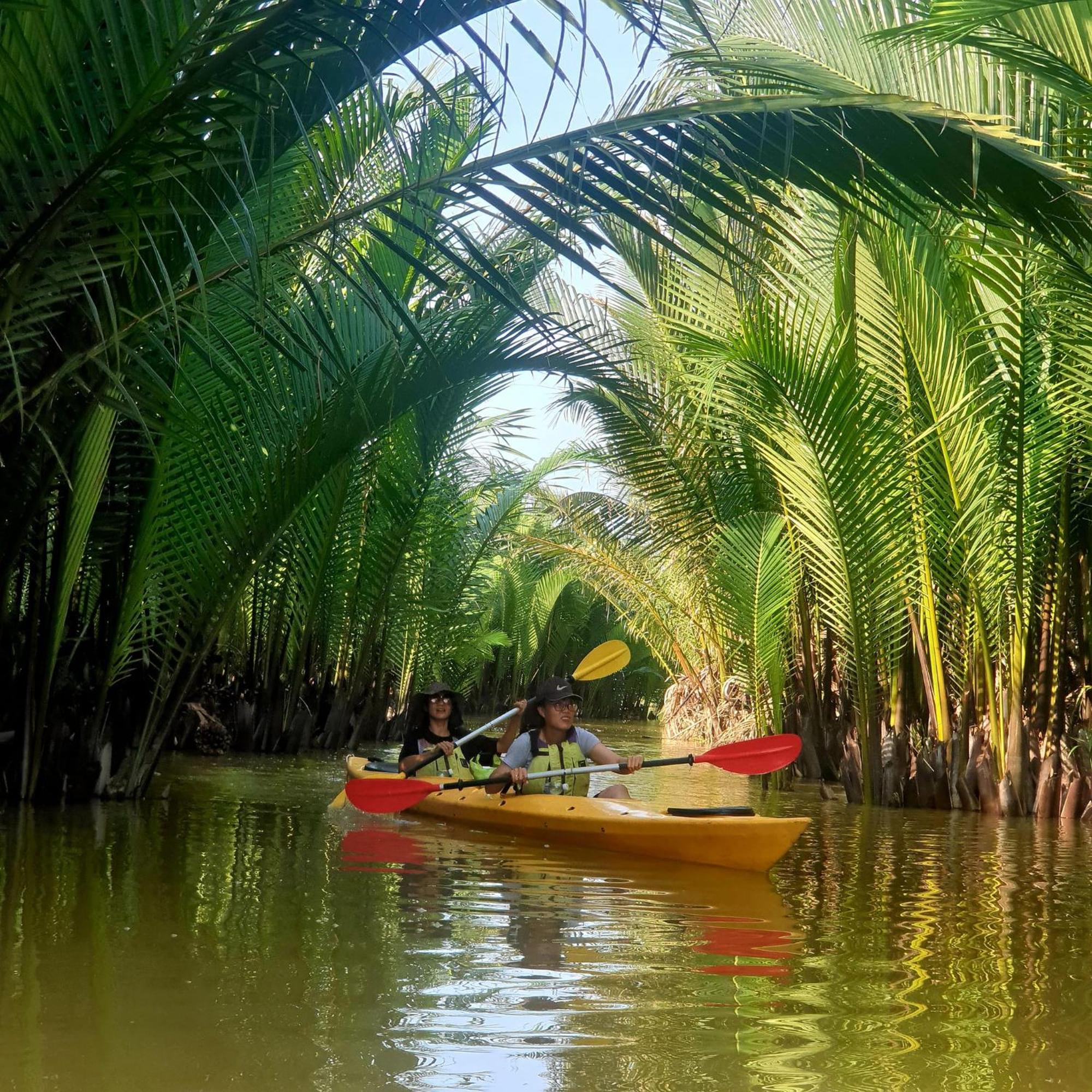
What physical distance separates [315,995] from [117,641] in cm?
394

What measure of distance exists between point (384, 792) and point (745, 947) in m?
3.09

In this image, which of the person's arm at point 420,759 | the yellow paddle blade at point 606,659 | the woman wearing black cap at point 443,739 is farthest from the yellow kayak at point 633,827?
the yellow paddle blade at point 606,659

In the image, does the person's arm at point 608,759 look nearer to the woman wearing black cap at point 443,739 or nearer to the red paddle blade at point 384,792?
the woman wearing black cap at point 443,739

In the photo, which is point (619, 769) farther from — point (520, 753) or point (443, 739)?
point (443, 739)

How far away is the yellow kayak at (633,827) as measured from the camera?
595 cm

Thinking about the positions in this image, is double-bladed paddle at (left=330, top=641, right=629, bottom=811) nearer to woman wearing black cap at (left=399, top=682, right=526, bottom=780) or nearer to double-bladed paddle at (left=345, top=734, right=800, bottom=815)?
woman wearing black cap at (left=399, top=682, right=526, bottom=780)

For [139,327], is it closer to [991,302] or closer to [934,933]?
[934,933]

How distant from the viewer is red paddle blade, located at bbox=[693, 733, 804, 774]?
7.00 metres

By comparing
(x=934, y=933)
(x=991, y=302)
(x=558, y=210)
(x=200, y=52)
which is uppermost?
(x=991, y=302)

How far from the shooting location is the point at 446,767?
875cm

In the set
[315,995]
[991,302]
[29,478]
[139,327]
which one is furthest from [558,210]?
[991,302]

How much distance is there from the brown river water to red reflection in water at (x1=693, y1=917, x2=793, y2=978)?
2cm

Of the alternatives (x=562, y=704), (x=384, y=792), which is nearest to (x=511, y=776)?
(x=562, y=704)

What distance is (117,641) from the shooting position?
22.7ft
